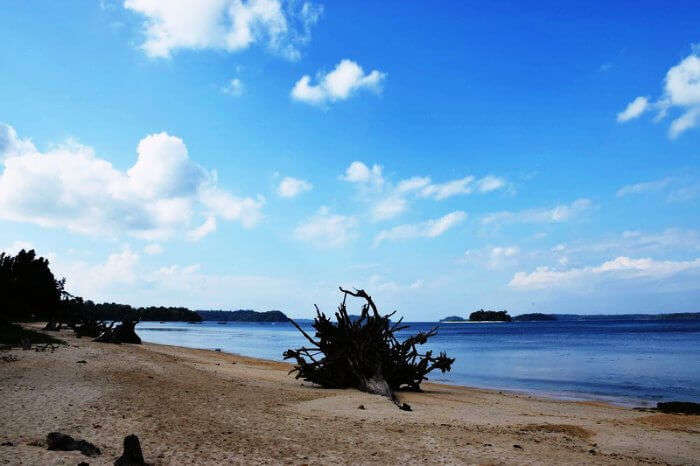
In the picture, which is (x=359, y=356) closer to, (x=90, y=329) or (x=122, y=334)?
(x=122, y=334)

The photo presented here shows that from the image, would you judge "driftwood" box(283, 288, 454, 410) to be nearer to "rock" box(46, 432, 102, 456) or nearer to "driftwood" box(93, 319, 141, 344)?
"rock" box(46, 432, 102, 456)

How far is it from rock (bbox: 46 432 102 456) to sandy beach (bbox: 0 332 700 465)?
0.42 ft

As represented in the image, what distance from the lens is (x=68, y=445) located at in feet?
18.4

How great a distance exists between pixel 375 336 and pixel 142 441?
10904 millimetres

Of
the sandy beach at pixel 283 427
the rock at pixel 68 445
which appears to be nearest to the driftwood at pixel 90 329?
the sandy beach at pixel 283 427

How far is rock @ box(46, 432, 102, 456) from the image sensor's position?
5.56 m

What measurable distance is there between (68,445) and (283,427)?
3.43m

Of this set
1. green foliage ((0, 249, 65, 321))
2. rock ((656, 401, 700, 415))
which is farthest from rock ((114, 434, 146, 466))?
green foliage ((0, 249, 65, 321))

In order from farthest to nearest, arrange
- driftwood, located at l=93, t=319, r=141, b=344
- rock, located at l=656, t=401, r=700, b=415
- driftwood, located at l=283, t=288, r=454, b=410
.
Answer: driftwood, located at l=93, t=319, r=141, b=344
driftwood, located at l=283, t=288, r=454, b=410
rock, located at l=656, t=401, r=700, b=415

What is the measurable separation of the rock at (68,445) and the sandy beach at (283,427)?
129 millimetres

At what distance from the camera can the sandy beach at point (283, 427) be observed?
6305 mm

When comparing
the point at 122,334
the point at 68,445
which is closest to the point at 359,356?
the point at 68,445

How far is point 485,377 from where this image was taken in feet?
87.0

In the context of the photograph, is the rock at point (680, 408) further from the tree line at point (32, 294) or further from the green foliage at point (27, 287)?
the green foliage at point (27, 287)
